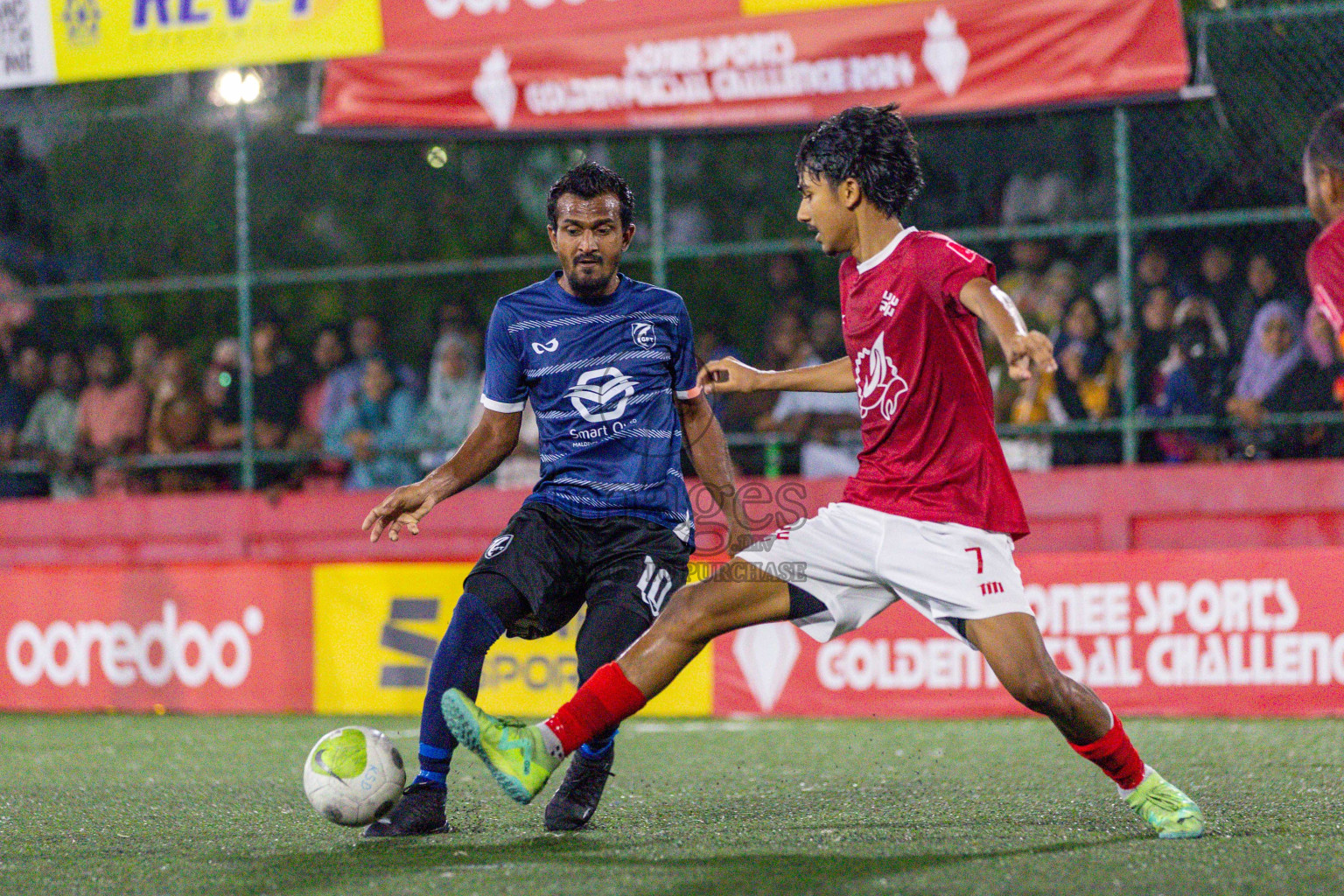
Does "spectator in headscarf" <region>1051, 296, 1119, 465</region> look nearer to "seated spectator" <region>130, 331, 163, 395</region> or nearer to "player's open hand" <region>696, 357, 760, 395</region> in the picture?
"player's open hand" <region>696, 357, 760, 395</region>

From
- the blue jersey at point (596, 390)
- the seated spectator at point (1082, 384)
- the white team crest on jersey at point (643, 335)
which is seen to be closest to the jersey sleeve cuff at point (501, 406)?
the blue jersey at point (596, 390)

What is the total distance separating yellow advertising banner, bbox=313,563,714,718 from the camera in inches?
403

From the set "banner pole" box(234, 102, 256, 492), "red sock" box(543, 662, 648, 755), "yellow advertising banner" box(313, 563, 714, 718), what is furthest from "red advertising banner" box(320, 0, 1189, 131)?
"red sock" box(543, 662, 648, 755)

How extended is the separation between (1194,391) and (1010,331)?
695 centimetres

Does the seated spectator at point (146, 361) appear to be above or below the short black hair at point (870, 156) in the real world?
below

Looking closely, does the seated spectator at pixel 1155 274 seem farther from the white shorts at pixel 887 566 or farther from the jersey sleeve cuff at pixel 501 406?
the white shorts at pixel 887 566

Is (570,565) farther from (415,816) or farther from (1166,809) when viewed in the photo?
(1166,809)

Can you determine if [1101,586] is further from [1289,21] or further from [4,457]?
[4,457]

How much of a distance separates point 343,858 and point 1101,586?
225 inches

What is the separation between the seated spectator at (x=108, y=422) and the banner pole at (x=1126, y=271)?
7244 millimetres

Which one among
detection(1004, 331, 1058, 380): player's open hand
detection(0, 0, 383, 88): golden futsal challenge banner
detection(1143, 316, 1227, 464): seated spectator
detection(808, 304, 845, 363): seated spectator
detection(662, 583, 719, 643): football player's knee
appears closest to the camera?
detection(1004, 331, 1058, 380): player's open hand

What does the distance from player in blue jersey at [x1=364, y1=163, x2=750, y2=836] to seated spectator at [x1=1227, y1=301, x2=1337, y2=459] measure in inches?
234

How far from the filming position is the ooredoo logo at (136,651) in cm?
1091

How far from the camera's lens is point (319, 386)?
1334 cm
